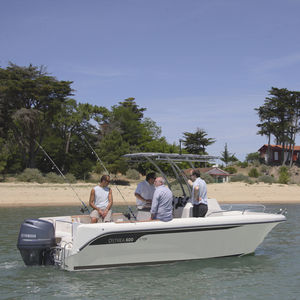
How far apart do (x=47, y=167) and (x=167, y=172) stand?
95.8 ft

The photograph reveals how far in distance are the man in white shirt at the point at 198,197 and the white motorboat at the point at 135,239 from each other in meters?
0.15

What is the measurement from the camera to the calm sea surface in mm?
6326

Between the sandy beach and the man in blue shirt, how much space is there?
45.0 ft

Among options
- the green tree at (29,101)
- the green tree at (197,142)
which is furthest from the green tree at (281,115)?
the green tree at (29,101)

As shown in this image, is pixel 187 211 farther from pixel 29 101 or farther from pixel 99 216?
pixel 29 101

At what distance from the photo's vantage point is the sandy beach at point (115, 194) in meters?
22.0

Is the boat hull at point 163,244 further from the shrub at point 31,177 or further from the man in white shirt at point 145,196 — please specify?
the shrub at point 31,177

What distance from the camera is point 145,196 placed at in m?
7.88

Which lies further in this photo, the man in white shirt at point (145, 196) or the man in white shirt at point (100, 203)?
the man in white shirt at point (145, 196)

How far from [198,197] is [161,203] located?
2.62ft

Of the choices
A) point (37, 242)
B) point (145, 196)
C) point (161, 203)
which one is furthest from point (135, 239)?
point (37, 242)

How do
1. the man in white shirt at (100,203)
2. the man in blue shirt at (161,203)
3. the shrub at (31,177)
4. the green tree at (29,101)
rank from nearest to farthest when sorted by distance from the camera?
the man in blue shirt at (161,203)
the man in white shirt at (100,203)
the shrub at (31,177)
the green tree at (29,101)

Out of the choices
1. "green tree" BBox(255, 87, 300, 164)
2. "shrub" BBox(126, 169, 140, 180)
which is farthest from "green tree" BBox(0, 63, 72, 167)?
"green tree" BBox(255, 87, 300, 164)

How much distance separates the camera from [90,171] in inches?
1411
